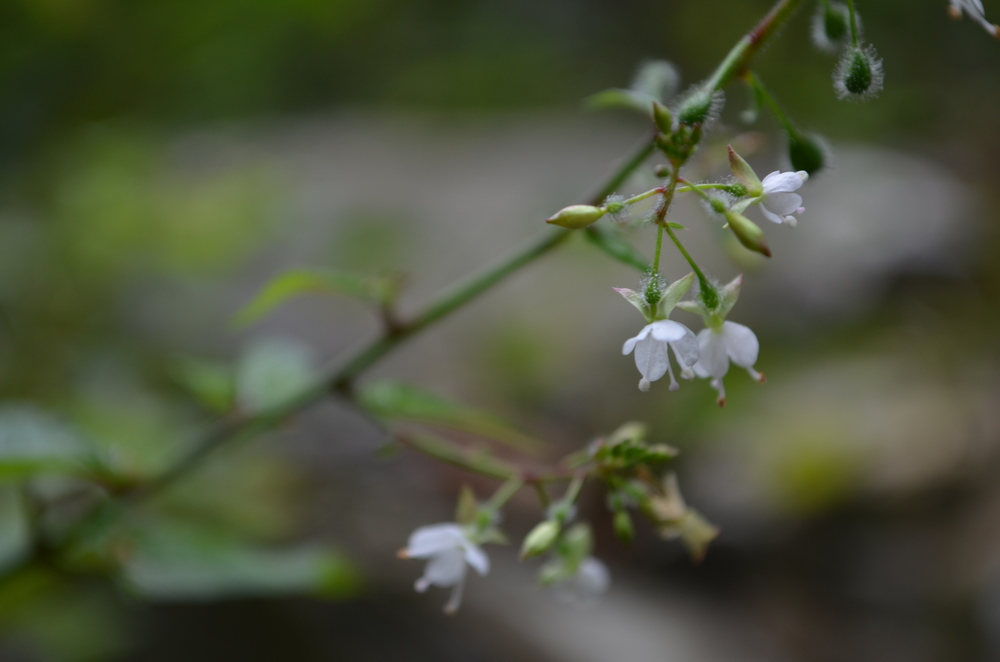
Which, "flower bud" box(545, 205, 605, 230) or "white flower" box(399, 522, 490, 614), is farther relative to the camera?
"white flower" box(399, 522, 490, 614)

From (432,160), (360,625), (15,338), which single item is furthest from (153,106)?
(360,625)

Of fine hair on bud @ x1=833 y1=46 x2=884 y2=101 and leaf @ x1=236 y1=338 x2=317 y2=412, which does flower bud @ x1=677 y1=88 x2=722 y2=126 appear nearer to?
fine hair on bud @ x1=833 y1=46 x2=884 y2=101

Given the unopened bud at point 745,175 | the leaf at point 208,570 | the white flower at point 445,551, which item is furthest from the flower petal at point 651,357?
the leaf at point 208,570

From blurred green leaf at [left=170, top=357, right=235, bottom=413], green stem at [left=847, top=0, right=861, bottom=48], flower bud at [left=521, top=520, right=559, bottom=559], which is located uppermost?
blurred green leaf at [left=170, top=357, right=235, bottom=413]

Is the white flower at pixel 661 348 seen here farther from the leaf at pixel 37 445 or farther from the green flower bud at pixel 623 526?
the leaf at pixel 37 445

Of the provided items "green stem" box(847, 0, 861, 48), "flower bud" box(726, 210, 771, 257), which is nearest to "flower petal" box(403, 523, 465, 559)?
"flower bud" box(726, 210, 771, 257)

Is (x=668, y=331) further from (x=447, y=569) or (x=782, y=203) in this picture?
(x=447, y=569)

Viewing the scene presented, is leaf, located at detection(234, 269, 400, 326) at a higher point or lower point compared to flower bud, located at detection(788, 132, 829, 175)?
higher

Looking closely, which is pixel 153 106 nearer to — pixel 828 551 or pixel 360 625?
pixel 360 625
